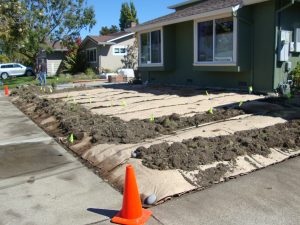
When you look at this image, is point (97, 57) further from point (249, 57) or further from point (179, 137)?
point (179, 137)

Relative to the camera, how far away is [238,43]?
1239cm

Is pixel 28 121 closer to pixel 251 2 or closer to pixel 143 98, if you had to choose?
pixel 143 98

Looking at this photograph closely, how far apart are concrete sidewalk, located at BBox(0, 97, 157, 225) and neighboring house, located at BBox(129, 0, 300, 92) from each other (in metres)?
7.67

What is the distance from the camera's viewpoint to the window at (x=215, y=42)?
1283 centimetres

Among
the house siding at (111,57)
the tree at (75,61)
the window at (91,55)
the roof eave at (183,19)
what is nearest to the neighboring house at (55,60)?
the window at (91,55)

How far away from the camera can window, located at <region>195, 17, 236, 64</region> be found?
12828 mm

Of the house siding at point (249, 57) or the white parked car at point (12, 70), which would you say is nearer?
the house siding at point (249, 57)

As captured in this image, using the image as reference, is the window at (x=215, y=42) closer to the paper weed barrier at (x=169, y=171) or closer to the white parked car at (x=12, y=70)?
the paper weed barrier at (x=169, y=171)

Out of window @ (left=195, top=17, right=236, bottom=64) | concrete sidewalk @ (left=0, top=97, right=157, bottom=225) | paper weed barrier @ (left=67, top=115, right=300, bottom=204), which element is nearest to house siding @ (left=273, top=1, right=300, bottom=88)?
window @ (left=195, top=17, right=236, bottom=64)

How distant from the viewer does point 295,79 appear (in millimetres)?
11961

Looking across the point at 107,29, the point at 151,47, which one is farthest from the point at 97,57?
the point at 107,29

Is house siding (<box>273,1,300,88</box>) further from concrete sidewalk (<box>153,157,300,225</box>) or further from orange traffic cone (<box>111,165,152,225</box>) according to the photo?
orange traffic cone (<box>111,165,152,225</box>)

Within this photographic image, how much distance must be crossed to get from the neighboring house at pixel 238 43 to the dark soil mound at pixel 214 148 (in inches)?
223

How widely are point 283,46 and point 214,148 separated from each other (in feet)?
23.6
